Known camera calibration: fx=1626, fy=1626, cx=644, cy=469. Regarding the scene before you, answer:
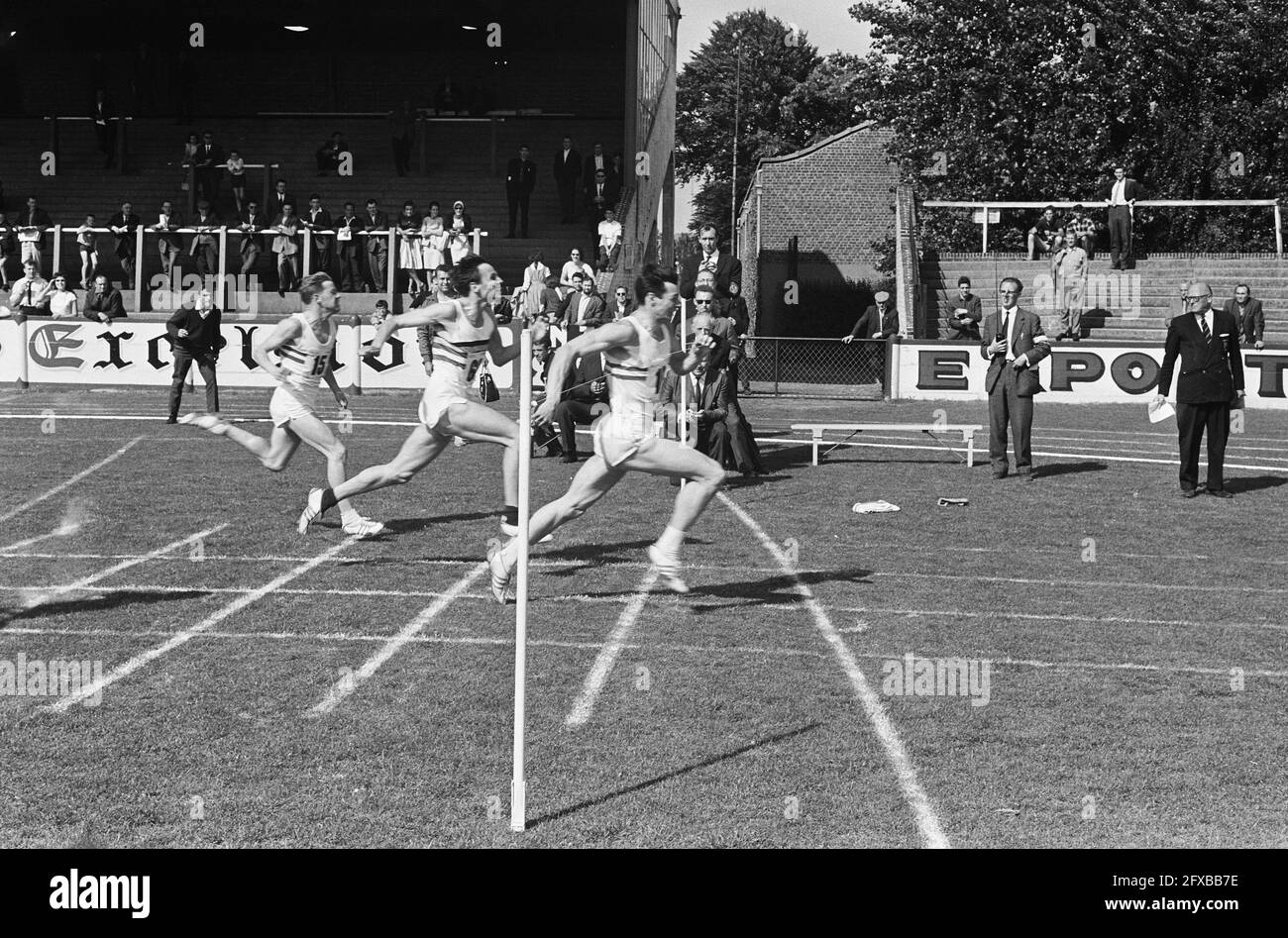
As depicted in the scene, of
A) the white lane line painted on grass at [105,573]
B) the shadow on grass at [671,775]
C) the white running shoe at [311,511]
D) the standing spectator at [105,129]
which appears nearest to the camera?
the shadow on grass at [671,775]

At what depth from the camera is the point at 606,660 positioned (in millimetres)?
9227

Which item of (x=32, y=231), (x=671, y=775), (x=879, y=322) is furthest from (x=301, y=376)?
(x=32, y=231)

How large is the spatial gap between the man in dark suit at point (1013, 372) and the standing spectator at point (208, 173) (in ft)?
73.5

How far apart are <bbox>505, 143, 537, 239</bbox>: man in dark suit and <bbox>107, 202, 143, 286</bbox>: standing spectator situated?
8.05 m

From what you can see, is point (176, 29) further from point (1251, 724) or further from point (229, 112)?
point (1251, 724)

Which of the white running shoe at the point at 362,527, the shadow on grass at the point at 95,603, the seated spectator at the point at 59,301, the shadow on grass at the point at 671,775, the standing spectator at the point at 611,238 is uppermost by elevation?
the standing spectator at the point at 611,238

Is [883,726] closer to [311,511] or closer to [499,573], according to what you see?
[499,573]

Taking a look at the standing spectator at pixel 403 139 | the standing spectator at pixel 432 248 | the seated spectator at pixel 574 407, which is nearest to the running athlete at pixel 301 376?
the seated spectator at pixel 574 407

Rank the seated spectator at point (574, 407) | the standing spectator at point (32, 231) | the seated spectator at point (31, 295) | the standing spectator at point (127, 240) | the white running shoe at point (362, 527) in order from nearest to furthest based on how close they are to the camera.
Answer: the white running shoe at point (362, 527), the seated spectator at point (574, 407), the seated spectator at point (31, 295), the standing spectator at point (127, 240), the standing spectator at point (32, 231)

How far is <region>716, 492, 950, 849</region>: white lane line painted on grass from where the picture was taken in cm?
643

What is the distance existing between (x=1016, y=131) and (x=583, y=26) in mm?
12380

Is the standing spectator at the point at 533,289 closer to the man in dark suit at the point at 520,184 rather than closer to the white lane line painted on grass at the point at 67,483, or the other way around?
the man in dark suit at the point at 520,184

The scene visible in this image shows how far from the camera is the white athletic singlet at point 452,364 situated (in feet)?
40.7

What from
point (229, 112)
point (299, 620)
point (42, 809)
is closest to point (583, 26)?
point (229, 112)
